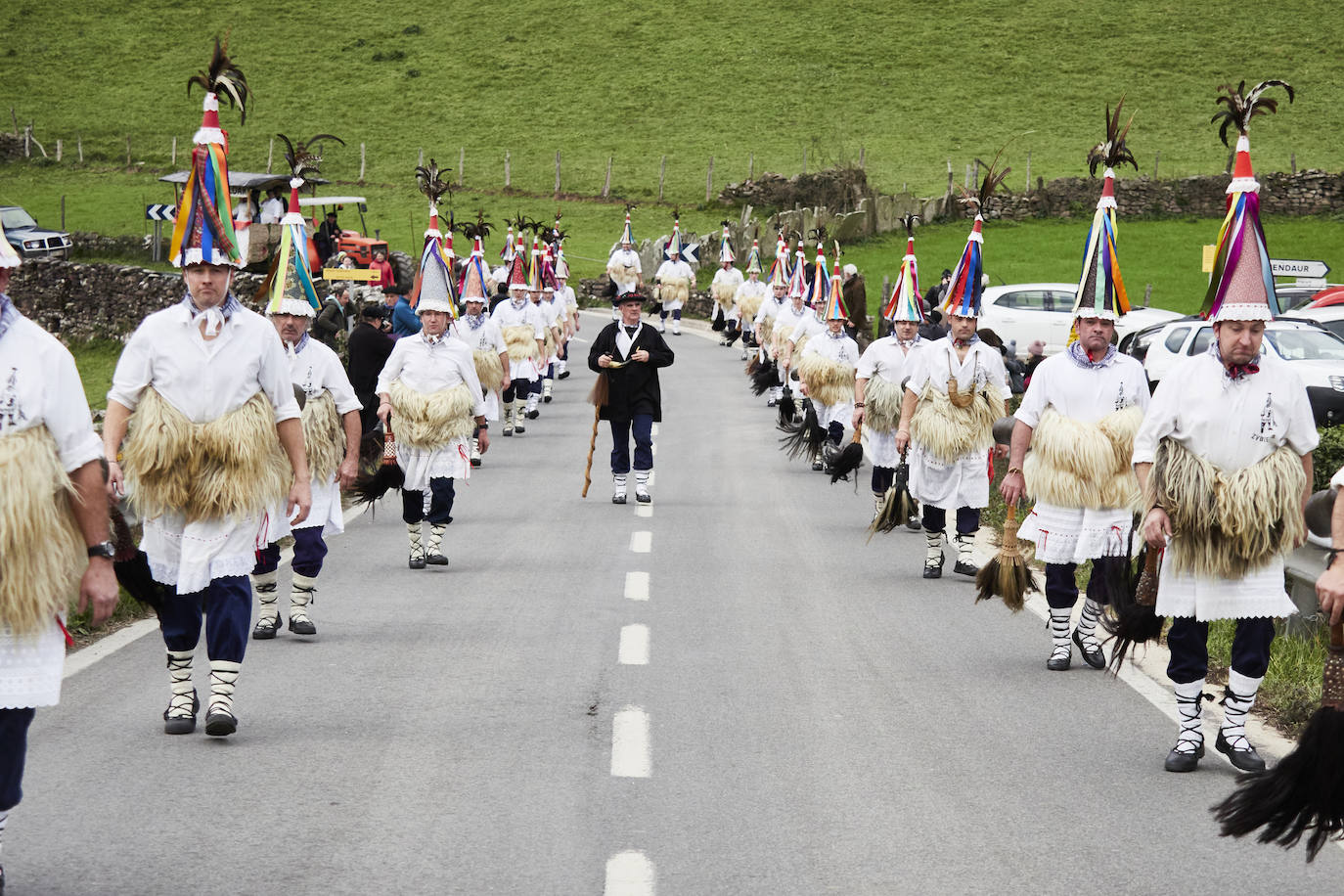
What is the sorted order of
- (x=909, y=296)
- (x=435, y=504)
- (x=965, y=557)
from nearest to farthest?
(x=435, y=504), (x=965, y=557), (x=909, y=296)

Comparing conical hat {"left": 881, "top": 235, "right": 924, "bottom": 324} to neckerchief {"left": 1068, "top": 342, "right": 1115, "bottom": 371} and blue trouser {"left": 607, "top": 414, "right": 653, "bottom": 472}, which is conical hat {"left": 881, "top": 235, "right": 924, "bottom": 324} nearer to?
blue trouser {"left": 607, "top": 414, "right": 653, "bottom": 472}

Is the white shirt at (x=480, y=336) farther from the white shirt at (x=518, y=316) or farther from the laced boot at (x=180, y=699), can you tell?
the laced boot at (x=180, y=699)

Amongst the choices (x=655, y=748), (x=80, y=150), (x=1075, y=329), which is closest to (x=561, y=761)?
(x=655, y=748)

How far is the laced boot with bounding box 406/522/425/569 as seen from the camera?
12422mm

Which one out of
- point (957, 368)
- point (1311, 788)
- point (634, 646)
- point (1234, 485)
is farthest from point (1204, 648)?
point (957, 368)

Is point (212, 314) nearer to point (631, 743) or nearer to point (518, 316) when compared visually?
point (631, 743)

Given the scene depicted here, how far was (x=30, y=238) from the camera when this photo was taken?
149ft

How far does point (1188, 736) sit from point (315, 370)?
5.76 m

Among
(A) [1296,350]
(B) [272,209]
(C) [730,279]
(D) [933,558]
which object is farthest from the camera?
(B) [272,209]

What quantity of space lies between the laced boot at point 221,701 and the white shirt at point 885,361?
8435 mm

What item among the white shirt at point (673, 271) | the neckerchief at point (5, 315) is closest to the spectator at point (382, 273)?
the white shirt at point (673, 271)

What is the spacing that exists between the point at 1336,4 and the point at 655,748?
3339 inches

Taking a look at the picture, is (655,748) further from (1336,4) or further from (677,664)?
(1336,4)

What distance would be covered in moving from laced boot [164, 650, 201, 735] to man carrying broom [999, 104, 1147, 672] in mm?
4463
